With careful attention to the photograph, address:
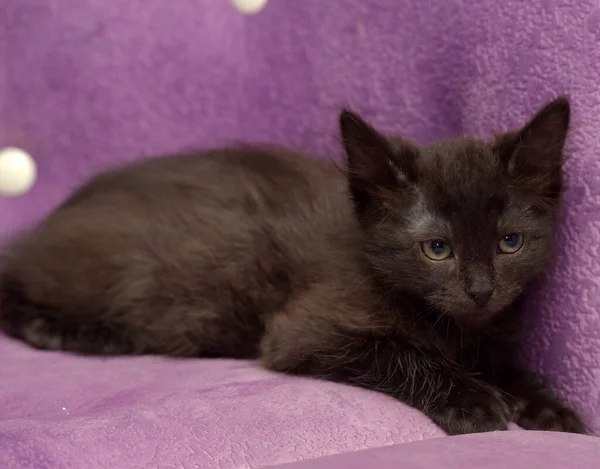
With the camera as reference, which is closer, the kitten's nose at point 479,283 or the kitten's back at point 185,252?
the kitten's nose at point 479,283

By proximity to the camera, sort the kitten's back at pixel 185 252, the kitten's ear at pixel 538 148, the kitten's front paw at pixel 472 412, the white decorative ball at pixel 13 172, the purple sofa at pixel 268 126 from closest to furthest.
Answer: the purple sofa at pixel 268 126 < the kitten's front paw at pixel 472 412 < the kitten's ear at pixel 538 148 < the kitten's back at pixel 185 252 < the white decorative ball at pixel 13 172

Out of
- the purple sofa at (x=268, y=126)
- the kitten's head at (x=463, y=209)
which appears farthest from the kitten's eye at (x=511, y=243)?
the purple sofa at (x=268, y=126)

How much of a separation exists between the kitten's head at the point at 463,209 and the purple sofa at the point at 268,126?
107 mm

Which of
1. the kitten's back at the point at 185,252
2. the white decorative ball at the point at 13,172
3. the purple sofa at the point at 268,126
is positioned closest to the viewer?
the purple sofa at the point at 268,126

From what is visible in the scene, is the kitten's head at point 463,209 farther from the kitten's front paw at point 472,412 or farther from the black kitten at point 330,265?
the kitten's front paw at point 472,412

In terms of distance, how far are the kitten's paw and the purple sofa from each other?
44mm

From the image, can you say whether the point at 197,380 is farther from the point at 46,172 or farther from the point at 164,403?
the point at 46,172

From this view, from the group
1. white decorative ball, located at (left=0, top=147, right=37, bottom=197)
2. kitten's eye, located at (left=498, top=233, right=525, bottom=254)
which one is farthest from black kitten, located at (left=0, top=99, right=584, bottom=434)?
white decorative ball, located at (left=0, top=147, right=37, bottom=197)

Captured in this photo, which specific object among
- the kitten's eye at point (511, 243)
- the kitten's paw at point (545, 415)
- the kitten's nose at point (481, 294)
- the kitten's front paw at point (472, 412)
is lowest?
the kitten's paw at point (545, 415)

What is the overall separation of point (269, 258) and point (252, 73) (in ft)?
2.38

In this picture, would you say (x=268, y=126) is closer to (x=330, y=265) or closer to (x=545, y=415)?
(x=330, y=265)

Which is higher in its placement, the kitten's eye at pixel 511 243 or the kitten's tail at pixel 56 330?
the kitten's eye at pixel 511 243

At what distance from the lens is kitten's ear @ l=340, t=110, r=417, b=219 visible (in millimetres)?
1485

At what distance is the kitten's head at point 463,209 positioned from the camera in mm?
1410
